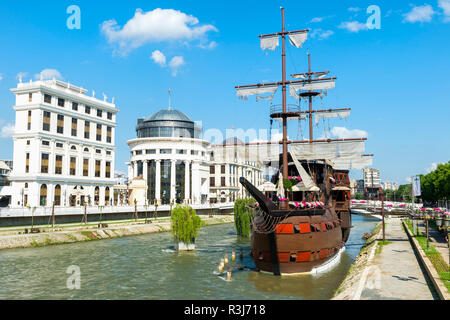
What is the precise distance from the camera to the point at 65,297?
22875 millimetres

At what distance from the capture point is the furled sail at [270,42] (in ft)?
141

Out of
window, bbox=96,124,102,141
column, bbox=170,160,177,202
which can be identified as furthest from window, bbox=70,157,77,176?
column, bbox=170,160,177,202

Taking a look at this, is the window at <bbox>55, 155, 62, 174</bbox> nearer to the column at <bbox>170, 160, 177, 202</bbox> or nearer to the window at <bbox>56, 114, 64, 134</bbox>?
the window at <bbox>56, 114, 64, 134</bbox>

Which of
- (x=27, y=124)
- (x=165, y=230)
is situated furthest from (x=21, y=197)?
(x=165, y=230)

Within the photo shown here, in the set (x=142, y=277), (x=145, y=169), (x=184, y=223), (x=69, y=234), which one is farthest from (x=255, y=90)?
(x=145, y=169)

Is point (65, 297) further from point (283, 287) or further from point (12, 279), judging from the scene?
point (283, 287)

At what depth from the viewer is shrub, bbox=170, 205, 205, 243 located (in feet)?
133

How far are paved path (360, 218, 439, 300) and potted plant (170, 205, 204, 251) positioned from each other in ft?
66.1

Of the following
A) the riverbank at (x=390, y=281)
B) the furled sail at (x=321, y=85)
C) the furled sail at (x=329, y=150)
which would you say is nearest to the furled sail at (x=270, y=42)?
the furled sail at (x=321, y=85)

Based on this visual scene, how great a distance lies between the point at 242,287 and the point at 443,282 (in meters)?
12.6

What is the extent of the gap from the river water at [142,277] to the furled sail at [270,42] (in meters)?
25.2

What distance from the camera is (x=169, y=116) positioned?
124125 mm

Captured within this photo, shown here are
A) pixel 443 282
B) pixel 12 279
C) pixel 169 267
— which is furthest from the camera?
pixel 169 267

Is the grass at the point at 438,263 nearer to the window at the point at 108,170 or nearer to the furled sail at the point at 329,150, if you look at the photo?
the furled sail at the point at 329,150
